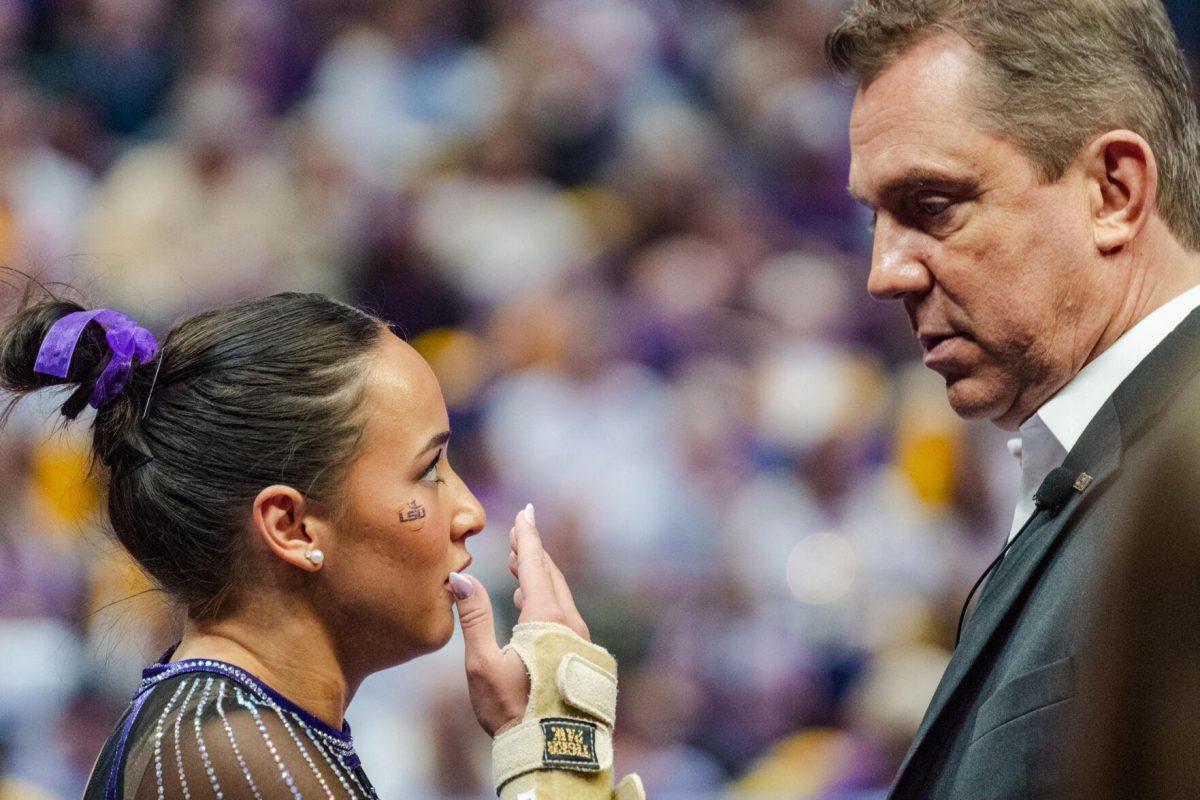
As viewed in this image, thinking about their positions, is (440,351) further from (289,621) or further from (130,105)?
(289,621)

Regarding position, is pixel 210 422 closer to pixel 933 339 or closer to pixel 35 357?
A: pixel 35 357

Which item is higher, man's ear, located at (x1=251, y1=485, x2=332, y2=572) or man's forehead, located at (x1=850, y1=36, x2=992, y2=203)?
man's forehead, located at (x1=850, y1=36, x2=992, y2=203)

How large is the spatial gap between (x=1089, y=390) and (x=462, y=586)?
0.91 metres

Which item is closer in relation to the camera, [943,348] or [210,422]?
[210,422]

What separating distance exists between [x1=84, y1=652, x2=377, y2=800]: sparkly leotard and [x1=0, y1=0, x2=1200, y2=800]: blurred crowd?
256 centimetres

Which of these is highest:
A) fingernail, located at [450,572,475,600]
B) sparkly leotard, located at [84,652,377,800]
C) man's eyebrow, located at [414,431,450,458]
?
man's eyebrow, located at [414,431,450,458]

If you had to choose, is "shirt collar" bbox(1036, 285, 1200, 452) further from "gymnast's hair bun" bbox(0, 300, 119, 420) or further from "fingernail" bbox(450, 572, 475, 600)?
"gymnast's hair bun" bbox(0, 300, 119, 420)

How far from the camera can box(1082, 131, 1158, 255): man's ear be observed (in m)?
1.81

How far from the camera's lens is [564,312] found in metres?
4.95

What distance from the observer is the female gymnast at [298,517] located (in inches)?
70.6

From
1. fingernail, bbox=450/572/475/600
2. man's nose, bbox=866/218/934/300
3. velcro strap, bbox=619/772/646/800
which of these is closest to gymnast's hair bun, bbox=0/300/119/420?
fingernail, bbox=450/572/475/600

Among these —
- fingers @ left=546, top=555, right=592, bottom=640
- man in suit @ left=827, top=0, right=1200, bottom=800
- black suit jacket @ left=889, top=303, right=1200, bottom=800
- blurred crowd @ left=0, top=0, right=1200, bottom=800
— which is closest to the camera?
black suit jacket @ left=889, top=303, right=1200, bottom=800

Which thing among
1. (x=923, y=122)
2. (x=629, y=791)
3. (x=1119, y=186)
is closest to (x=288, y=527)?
(x=629, y=791)

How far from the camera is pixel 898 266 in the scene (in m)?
1.96
